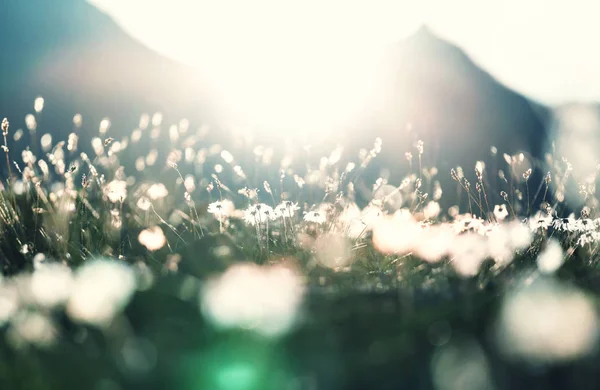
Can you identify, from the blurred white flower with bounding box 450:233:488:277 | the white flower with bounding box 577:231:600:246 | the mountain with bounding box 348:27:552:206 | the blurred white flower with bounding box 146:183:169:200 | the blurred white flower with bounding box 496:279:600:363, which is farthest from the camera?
the mountain with bounding box 348:27:552:206

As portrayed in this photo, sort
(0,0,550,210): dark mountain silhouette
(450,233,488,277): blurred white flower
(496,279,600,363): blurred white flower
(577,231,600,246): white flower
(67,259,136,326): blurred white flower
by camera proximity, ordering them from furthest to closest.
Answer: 1. (0,0,550,210): dark mountain silhouette
2. (577,231,600,246): white flower
3. (450,233,488,277): blurred white flower
4. (67,259,136,326): blurred white flower
5. (496,279,600,363): blurred white flower

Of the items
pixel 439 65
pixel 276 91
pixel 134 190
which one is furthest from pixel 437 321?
pixel 439 65

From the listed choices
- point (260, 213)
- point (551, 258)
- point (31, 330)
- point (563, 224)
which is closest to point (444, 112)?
point (563, 224)

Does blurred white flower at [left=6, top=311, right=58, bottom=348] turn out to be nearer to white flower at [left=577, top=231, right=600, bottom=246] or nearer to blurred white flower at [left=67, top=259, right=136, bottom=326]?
blurred white flower at [left=67, top=259, right=136, bottom=326]

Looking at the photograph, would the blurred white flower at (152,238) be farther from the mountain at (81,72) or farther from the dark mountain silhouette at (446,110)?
the mountain at (81,72)

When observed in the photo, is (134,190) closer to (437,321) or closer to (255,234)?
(255,234)

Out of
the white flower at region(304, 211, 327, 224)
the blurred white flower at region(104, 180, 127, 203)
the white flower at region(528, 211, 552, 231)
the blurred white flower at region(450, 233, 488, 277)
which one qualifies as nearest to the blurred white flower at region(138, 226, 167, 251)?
the blurred white flower at region(104, 180, 127, 203)

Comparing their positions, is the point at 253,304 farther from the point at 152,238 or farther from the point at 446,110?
the point at 446,110
